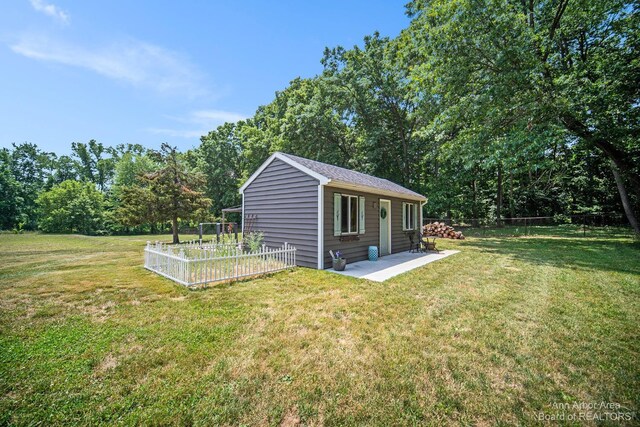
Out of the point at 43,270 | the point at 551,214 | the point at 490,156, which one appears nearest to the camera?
the point at 43,270

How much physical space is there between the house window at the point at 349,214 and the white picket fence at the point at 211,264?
5.97 feet

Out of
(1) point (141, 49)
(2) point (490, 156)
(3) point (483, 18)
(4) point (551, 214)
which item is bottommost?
(4) point (551, 214)

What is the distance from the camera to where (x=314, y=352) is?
3.08m

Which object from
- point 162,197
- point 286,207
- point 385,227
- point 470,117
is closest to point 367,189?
point 385,227

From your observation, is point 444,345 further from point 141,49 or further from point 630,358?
point 141,49

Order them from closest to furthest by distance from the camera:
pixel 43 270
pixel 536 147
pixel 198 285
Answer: pixel 198 285, pixel 43 270, pixel 536 147

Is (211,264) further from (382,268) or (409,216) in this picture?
(409,216)

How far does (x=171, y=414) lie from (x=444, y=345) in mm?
3062

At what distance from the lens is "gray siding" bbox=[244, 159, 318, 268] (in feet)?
24.8

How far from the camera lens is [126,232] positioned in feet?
92.2

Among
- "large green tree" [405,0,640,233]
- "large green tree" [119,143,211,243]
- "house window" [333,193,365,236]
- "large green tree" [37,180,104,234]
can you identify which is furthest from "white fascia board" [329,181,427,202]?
"large green tree" [37,180,104,234]

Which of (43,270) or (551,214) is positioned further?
(551,214)

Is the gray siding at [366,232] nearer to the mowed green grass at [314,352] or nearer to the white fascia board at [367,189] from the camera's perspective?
the white fascia board at [367,189]

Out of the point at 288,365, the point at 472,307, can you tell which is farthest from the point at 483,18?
the point at 288,365
